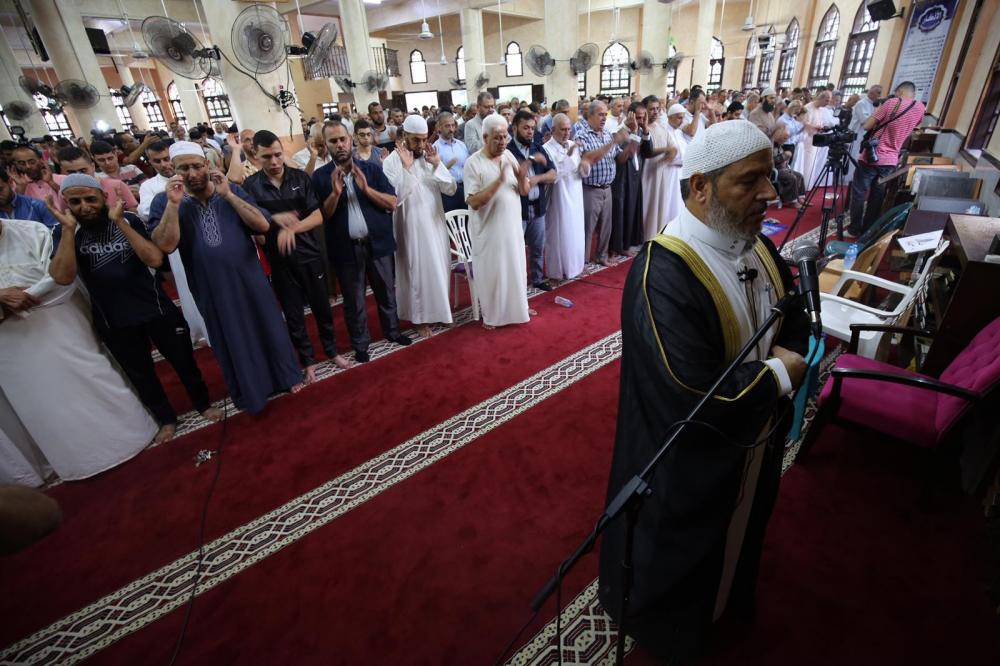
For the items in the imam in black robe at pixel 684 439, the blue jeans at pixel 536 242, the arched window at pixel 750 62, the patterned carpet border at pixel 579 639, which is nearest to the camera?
the imam in black robe at pixel 684 439

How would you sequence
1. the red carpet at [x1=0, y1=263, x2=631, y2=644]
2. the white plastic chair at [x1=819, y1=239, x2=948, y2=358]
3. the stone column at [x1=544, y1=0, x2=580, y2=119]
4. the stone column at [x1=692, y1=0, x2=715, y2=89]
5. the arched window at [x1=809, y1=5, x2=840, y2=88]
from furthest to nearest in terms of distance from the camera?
1. the stone column at [x1=692, y1=0, x2=715, y2=89]
2. the arched window at [x1=809, y1=5, x2=840, y2=88]
3. the stone column at [x1=544, y1=0, x2=580, y2=119]
4. the white plastic chair at [x1=819, y1=239, x2=948, y2=358]
5. the red carpet at [x1=0, y1=263, x2=631, y2=644]

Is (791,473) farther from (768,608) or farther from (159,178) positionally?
(159,178)

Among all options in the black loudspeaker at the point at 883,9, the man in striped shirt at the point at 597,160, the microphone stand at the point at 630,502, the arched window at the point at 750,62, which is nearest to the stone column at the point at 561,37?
the black loudspeaker at the point at 883,9

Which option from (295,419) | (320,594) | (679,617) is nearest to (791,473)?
(679,617)

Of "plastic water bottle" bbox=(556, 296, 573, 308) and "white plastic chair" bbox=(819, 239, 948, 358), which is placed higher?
"white plastic chair" bbox=(819, 239, 948, 358)

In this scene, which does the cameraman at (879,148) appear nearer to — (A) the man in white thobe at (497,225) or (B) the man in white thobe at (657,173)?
(B) the man in white thobe at (657,173)

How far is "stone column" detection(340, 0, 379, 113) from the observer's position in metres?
11.3

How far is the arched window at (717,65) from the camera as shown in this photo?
2012cm

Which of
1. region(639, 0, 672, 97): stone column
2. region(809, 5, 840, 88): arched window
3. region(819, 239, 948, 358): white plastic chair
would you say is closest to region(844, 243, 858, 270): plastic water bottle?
region(819, 239, 948, 358): white plastic chair

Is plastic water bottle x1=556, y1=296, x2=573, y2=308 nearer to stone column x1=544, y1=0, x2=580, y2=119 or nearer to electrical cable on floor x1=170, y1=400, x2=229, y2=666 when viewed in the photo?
electrical cable on floor x1=170, y1=400, x2=229, y2=666

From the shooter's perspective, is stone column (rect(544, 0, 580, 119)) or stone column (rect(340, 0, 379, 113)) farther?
stone column (rect(544, 0, 580, 119))

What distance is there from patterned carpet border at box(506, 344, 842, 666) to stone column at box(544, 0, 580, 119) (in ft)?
41.1

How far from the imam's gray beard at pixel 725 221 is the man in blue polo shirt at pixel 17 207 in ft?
12.6

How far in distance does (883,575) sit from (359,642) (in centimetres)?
205
